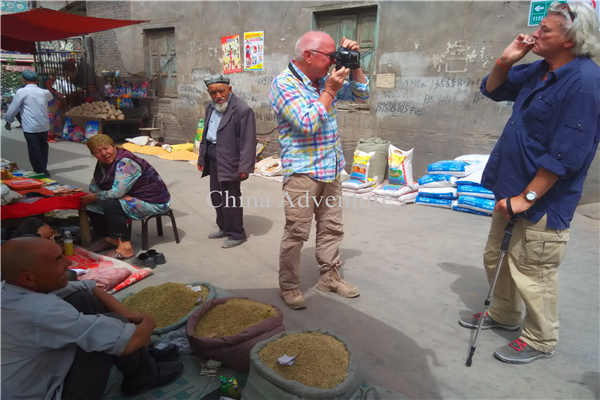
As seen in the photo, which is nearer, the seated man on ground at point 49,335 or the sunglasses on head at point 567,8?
the seated man on ground at point 49,335

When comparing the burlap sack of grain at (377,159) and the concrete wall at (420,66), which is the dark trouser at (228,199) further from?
the concrete wall at (420,66)

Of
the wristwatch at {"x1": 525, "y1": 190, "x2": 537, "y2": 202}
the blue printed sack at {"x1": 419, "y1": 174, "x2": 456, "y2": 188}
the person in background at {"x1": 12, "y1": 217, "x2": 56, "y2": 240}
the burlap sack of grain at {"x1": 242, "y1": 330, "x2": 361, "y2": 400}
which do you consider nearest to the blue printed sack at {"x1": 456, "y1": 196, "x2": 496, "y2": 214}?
the blue printed sack at {"x1": 419, "y1": 174, "x2": 456, "y2": 188}

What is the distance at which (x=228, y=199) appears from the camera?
4.28 meters

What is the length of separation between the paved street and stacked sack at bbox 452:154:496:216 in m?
0.19

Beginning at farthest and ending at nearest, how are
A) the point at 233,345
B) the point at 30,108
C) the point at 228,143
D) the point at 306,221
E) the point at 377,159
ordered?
1. the point at 30,108
2. the point at 377,159
3. the point at 228,143
4. the point at 306,221
5. the point at 233,345

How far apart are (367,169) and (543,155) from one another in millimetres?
4279

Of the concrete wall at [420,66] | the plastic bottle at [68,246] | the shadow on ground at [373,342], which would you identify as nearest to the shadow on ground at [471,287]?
the shadow on ground at [373,342]

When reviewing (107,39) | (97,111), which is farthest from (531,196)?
(107,39)

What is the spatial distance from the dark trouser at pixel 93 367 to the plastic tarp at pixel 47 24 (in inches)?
215

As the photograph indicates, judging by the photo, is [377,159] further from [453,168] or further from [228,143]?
[228,143]

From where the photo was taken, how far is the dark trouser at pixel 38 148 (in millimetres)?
6949

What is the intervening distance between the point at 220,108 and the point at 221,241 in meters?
1.40

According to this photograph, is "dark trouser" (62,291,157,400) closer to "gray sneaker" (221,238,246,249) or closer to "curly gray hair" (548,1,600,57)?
"gray sneaker" (221,238,246,249)

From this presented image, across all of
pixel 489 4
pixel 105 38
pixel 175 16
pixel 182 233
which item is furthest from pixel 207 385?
pixel 105 38
